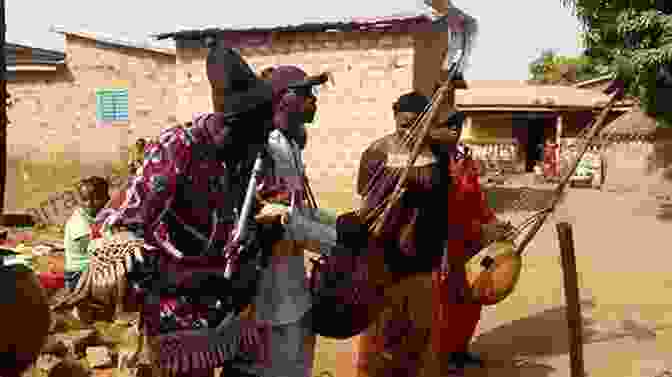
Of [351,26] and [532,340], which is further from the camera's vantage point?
[351,26]

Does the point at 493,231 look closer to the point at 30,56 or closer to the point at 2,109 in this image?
the point at 2,109

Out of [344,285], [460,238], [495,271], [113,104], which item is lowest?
[495,271]

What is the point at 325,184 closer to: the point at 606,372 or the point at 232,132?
the point at 606,372

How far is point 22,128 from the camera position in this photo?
669 inches

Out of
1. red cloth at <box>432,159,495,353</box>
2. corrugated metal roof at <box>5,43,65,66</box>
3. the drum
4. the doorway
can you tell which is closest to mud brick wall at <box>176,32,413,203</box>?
corrugated metal roof at <box>5,43,65,66</box>

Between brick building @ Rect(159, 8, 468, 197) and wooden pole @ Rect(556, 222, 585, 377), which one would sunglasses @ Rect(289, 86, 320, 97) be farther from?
brick building @ Rect(159, 8, 468, 197)

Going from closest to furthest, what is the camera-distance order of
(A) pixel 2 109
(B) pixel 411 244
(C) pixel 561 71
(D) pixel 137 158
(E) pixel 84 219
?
(A) pixel 2 109 < (B) pixel 411 244 < (E) pixel 84 219 < (D) pixel 137 158 < (C) pixel 561 71

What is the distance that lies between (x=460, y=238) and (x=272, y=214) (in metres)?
2.26

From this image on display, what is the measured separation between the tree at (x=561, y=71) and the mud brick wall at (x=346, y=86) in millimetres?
22831

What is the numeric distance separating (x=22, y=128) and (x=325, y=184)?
30.3 feet

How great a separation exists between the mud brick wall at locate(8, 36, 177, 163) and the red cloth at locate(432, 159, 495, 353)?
43.1 ft

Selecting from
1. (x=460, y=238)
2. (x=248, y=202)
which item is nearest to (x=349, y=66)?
(x=460, y=238)

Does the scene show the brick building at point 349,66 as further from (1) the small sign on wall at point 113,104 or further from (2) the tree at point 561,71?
(2) the tree at point 561,71

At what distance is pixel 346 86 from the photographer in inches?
496
